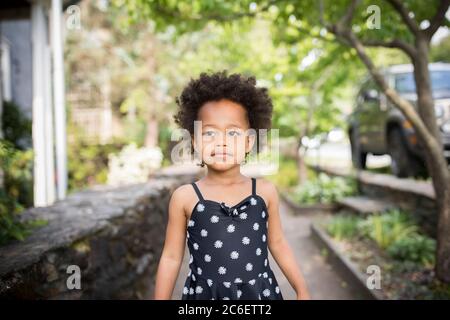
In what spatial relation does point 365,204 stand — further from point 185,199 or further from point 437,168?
point 185,199

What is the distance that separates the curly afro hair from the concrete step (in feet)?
17.2

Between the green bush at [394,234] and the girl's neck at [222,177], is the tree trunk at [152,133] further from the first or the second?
the girl's neck at [222,177]

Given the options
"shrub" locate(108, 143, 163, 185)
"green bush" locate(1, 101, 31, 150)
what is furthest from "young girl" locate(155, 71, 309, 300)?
"shrub" locate(108, 143, 163, 185)

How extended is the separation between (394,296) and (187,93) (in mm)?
2989

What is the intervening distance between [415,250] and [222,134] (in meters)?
3.80

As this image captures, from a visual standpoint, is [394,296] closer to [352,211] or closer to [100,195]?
[100,195]

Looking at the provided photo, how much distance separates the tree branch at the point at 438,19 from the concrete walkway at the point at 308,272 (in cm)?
268

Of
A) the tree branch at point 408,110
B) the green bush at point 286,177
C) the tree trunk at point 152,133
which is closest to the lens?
the tree branch at point 408,110

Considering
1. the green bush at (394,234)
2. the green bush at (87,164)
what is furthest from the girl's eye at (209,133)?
the green bush at (87,164)

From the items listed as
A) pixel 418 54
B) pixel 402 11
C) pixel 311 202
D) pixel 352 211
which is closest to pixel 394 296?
pixel 418 54

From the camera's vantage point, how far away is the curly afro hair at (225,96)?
193 cm

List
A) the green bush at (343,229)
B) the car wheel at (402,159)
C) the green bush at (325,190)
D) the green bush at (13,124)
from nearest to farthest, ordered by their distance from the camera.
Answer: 1. the green bush at (343,229)
2. the car wheel at (402,159)
3. the green bush at (13,124)
4. the green bush at (325,190)

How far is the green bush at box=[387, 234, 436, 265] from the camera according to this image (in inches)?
187

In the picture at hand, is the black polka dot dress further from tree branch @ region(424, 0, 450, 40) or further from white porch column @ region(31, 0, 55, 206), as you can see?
white porch column @ region(31, 0, 55, 206)
